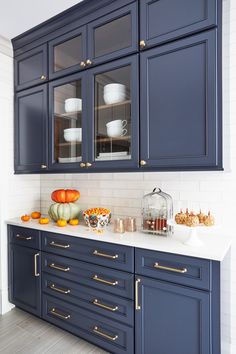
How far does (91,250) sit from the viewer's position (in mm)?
1761

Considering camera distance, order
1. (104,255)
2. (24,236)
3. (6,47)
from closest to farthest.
Answer: (104,255) < (24,236) < (6,47)

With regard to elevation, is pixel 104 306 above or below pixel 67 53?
below

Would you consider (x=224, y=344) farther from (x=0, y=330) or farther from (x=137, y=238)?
Answer: (x=0, y=330)

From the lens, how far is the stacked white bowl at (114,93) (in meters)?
1.72

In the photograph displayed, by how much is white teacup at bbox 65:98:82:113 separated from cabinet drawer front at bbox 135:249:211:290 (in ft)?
4.09

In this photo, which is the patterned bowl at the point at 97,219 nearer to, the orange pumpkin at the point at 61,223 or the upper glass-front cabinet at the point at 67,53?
the orange pumpkin at the point at 61,223

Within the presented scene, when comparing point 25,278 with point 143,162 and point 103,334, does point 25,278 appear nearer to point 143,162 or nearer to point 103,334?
point 103,334

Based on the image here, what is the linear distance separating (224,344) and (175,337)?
53cm

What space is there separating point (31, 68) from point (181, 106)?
1.64 m

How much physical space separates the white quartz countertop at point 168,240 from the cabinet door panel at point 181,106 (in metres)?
0.49

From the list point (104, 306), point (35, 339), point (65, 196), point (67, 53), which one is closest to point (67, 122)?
point (67, 53)

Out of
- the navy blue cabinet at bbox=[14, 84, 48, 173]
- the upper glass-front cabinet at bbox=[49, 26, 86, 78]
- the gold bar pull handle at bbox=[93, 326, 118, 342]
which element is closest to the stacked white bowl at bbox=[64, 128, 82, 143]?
the navy blue cabinet at bbox=[14, 84, 48, 173]

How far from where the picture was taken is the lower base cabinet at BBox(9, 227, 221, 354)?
133 cm

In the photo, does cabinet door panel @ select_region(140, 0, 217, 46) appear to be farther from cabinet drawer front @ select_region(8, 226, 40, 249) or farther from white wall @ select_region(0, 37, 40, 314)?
cabinet drawer front @ select_region(8, 226, 40, 249)
